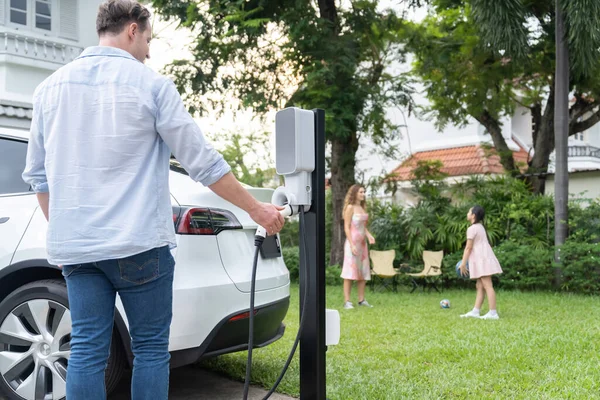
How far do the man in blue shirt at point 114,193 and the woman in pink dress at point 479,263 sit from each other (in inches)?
243

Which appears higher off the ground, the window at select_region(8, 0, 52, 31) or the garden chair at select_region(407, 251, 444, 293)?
the window at select_region(8, 0, 52, 31)

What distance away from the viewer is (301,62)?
41.5 ft

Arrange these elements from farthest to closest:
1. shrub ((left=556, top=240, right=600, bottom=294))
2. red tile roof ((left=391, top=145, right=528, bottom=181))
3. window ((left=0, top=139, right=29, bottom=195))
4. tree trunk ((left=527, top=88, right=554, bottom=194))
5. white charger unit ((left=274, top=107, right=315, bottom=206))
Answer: red tile roof ((left=391, top=145, right=528, bottom=181))
tree trunk ((left=527, top=88, right=554, bottom=194))
shrub ((left=556, top=240, right=600, bottom=294))
window ((left=0, top=139, right=29, bottom=195))
white charger unit ((left=274, top=107, right=315, bottom=206))

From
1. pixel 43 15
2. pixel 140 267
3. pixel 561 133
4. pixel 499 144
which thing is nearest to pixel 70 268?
pixel 140 267

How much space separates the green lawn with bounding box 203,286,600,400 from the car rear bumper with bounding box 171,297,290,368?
1.76ft

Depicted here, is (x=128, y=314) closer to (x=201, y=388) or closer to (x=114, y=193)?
(x=114, y=193)

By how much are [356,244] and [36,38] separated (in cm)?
796

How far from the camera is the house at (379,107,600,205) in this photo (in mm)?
15484

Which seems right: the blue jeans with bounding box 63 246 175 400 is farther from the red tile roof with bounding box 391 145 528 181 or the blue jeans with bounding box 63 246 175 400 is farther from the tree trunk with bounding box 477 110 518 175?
the red tile roof with bounding box 391 145 528 181

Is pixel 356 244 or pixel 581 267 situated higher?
pixel 356 244

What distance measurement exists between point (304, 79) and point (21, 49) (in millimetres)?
5572

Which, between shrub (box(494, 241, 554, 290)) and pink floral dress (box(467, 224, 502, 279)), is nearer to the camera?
pink floral dress (box(467, 224, 502, 279))

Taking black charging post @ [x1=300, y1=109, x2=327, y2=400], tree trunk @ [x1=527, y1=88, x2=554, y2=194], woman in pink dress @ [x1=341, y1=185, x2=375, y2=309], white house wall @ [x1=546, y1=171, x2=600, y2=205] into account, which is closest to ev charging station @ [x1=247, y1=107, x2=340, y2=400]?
black charging post @ [x1=300, y1=109, x2=327, y2=400]

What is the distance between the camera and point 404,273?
1185 centimetres
